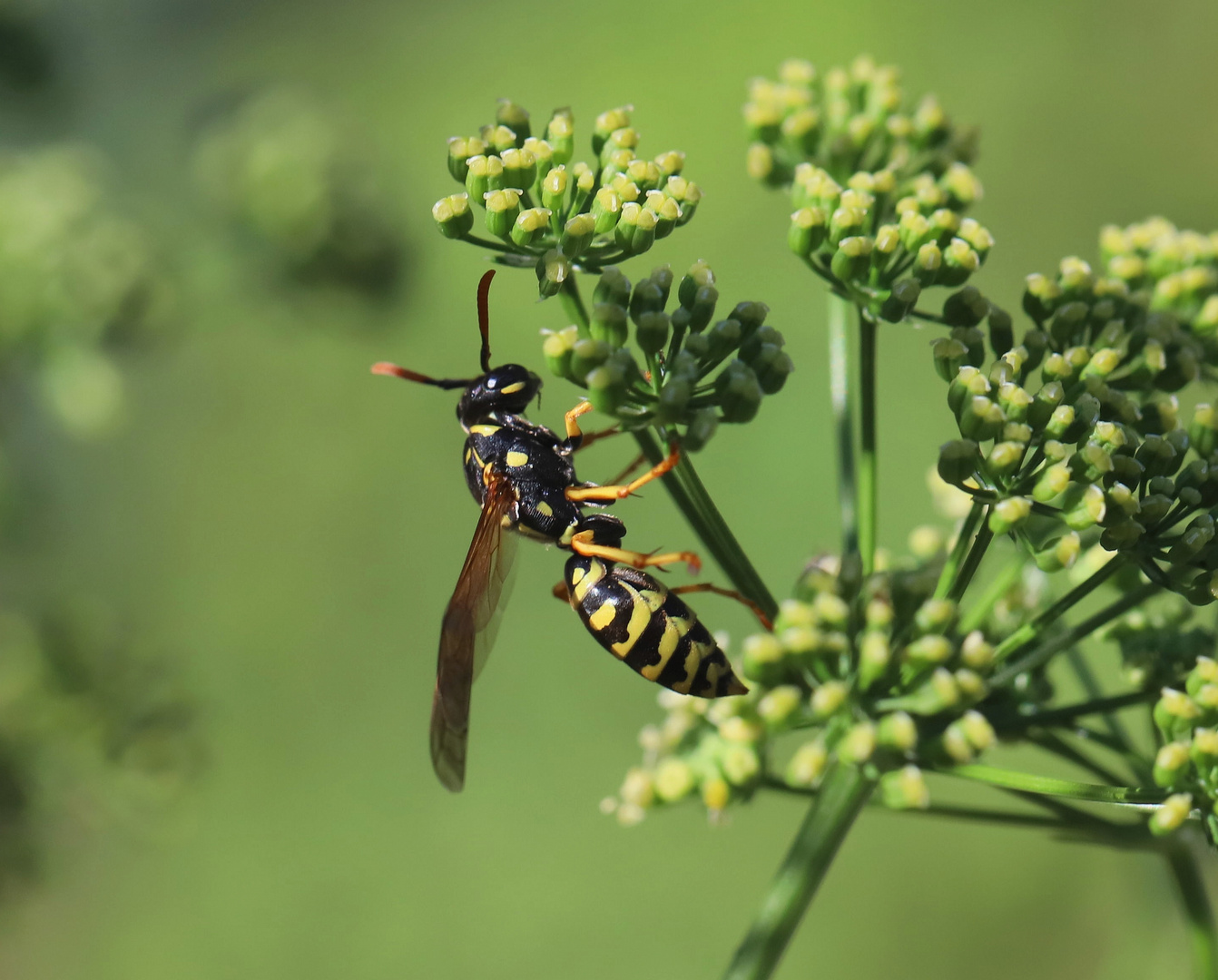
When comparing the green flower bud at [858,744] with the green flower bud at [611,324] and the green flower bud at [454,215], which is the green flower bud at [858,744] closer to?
the green flower bud at [611,324]

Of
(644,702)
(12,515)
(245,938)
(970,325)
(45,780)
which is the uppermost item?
(970,325)

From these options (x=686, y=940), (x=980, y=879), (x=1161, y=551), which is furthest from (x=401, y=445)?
(x=1161, y=551)

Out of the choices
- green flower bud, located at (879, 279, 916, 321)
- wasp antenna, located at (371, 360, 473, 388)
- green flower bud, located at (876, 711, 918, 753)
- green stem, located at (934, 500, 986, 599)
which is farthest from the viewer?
wasp antenna, located at (371, 360, 473, 388)

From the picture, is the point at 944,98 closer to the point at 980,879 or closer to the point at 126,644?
the point at 980,879

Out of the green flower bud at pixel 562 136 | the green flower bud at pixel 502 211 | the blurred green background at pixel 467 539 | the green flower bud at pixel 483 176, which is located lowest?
the blurred green background at pixel 467 539

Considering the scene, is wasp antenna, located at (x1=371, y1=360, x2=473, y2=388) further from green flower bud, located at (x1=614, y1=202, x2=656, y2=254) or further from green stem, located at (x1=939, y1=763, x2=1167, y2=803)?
green stem, located at (x1=939, y1=763, x2=1167, y2=803)

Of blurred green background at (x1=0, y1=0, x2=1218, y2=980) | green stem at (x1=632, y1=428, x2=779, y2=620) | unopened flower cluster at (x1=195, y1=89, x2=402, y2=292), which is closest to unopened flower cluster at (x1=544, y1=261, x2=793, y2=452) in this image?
green stem at (x1=632, y1=428, x2=779, y2=620)

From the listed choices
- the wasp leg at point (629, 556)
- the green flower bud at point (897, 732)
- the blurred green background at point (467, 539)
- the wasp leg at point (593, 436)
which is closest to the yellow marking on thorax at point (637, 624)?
the wasp leg at point (629, 556)
